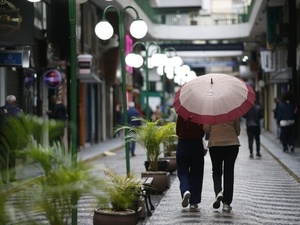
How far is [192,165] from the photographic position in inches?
452

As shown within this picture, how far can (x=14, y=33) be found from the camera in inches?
728

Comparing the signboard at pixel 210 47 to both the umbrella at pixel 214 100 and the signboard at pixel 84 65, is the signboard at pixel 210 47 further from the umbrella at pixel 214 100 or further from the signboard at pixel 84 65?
the umbrella at pixel 214 100

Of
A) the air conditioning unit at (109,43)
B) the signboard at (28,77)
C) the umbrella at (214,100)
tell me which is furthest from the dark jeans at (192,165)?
the air conditioning unit at (109,43)

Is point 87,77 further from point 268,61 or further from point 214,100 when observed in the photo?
point 214,100

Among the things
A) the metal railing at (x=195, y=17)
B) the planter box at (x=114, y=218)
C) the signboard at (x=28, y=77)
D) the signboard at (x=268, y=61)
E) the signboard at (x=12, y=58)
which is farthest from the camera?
the metal railing at (x=195, y=17)

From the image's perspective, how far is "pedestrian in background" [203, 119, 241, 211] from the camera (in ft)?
36.3

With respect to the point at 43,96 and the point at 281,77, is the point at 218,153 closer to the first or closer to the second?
the point at 43,96

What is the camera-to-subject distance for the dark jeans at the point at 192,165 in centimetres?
1141

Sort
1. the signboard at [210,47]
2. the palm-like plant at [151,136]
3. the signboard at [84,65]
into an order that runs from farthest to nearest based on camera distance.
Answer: the signboard at [210,47], the signboard at [84,65], the palm-like plant at [151,136]

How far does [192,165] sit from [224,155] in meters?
0.56

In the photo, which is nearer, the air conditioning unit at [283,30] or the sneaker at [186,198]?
the sneaker at [186,198]

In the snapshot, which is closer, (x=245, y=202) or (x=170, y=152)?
(x=245, y=202)

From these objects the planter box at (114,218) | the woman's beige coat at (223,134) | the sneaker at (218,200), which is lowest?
the sneaker at (218,200)

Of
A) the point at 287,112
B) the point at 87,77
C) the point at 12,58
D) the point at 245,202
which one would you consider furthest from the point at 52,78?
the point at 245,202
